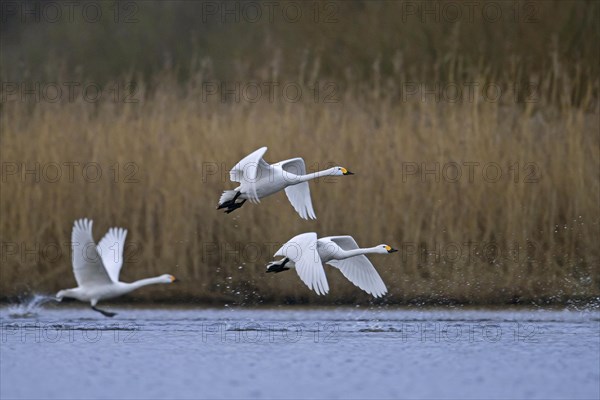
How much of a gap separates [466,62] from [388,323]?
4661 millimetres

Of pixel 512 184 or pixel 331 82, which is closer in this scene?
pixel 512 184

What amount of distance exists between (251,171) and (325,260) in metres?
1.07

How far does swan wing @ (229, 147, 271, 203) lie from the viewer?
382 inches

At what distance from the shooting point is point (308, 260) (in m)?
9.68

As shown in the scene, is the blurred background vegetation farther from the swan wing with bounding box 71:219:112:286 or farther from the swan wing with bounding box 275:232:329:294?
the swan wing with bounding box 275:232:329:294

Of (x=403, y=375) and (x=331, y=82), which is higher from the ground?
(x=331, y=82)

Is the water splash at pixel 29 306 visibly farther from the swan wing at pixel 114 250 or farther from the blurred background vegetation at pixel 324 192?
the swan wing at pixel 114 250

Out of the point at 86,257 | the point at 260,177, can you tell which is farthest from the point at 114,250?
the point at 260,177

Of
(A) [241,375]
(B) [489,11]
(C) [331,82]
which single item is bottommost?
(A) [241,375]

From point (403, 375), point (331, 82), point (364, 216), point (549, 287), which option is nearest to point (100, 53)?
point (331, 82)

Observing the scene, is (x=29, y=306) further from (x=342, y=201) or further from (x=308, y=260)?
(x=308, y=260)

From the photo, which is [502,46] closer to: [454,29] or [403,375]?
[454,29]

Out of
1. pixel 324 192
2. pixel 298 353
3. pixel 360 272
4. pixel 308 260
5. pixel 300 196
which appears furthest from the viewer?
pixel 324 192

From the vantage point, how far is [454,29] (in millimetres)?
15094
